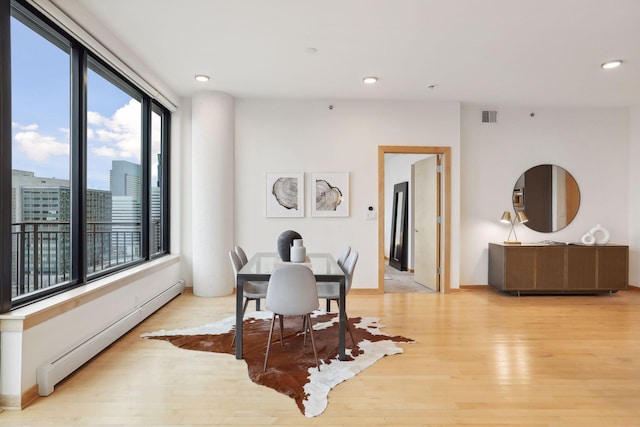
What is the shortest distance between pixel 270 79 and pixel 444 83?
2.17 meters

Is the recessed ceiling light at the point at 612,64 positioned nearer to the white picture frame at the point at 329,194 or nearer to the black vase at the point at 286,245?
the white picture frame at the point at 329,194

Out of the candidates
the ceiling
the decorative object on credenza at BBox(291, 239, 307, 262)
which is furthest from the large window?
the decorative object on credenza at BBox(291, 239, 307, 262)

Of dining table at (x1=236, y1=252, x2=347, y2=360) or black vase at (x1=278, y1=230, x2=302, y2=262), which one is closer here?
dining table at (x1=236, y1=252, x2=347, y2=360)

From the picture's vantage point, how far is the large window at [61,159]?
2.58 meters

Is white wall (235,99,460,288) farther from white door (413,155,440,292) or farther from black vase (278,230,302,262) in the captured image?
black vase (278,230,302,262)

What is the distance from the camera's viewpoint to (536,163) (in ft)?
19.2

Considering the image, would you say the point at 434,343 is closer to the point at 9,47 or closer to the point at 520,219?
the point at 520,219

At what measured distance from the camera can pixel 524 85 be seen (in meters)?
4.82

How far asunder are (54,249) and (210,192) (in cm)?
188

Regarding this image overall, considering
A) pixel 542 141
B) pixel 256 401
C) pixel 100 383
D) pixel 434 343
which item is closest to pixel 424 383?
pixel 434 343

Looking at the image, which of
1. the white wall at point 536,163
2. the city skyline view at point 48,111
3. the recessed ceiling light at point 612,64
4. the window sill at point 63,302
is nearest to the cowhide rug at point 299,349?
the window sill at point 63,302

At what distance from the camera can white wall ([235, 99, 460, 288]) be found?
5.50 m

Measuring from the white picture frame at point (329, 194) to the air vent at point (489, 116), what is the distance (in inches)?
91.3

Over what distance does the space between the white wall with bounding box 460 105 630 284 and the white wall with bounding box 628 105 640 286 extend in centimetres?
6
